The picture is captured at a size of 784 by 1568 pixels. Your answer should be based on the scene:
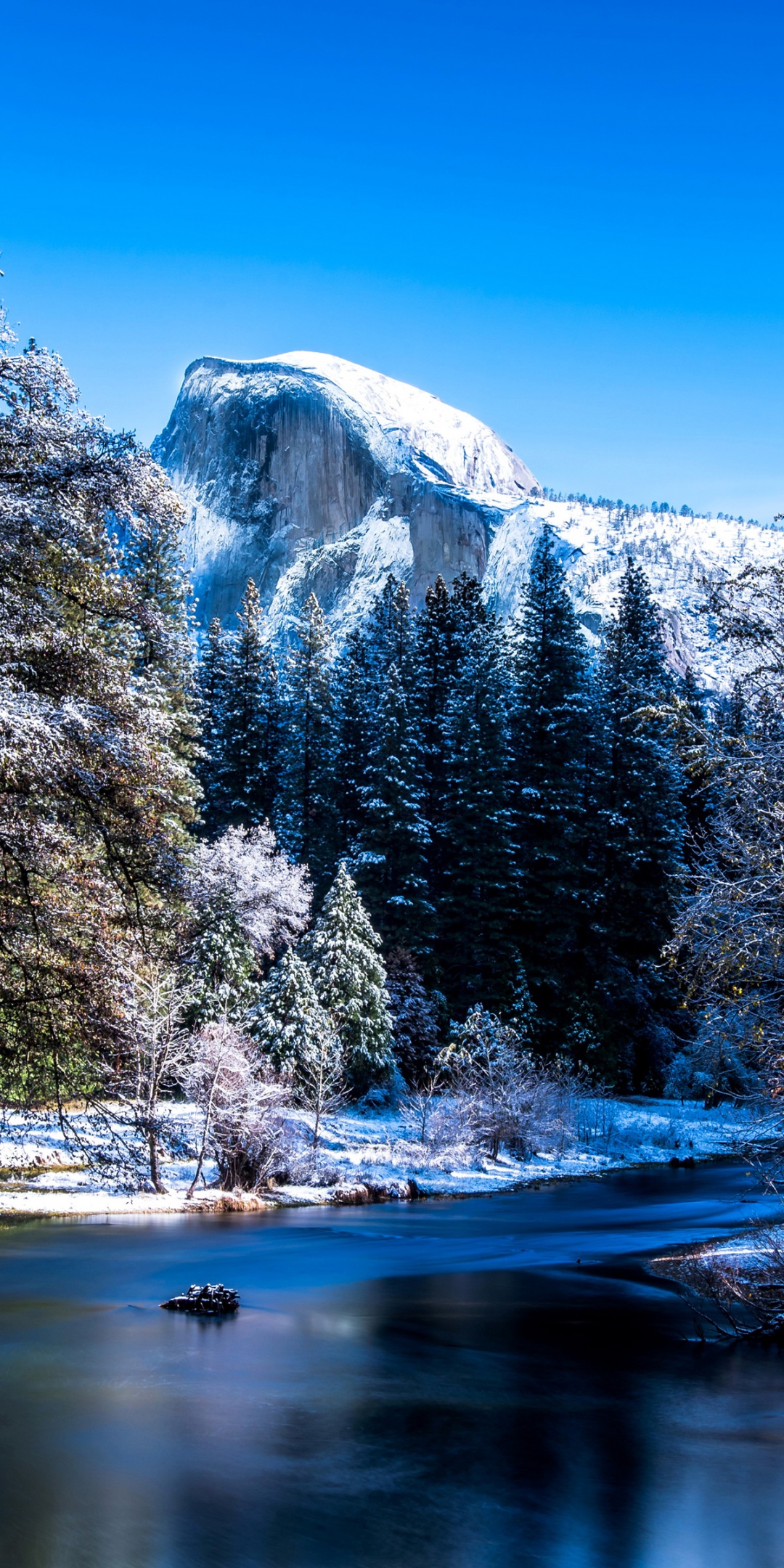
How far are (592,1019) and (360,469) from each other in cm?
10127

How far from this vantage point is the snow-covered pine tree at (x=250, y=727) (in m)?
51.0

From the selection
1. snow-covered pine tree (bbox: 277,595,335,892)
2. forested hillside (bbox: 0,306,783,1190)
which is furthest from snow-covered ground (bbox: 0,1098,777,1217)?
snow-covered pine tree (bbox: 277,595,335,892)

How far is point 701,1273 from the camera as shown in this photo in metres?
16.7

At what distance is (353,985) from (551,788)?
14.4 meters

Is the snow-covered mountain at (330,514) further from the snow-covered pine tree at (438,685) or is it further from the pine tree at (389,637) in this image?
the snow-covered pine tree at (438,685)

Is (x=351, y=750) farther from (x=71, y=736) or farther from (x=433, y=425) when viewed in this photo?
(x=433, y=425)

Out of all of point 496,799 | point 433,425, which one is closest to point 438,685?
point 496,799

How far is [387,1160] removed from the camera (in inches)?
1243

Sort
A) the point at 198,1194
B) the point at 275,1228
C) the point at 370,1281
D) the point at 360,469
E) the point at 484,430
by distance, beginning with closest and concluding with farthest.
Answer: the point at 370,1281
the point at 275,1228
the point at 198,1194
the point at 360,469
the point at 484,430

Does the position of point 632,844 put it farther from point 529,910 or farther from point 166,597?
point 166,597

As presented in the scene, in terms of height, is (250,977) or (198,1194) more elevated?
(250,977)

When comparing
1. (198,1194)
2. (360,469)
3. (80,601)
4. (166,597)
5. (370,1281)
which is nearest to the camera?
(80,601)

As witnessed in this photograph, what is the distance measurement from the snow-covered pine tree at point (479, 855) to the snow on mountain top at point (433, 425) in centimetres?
10522

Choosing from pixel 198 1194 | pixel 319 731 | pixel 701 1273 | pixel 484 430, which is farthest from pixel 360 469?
pixel 701 1273
